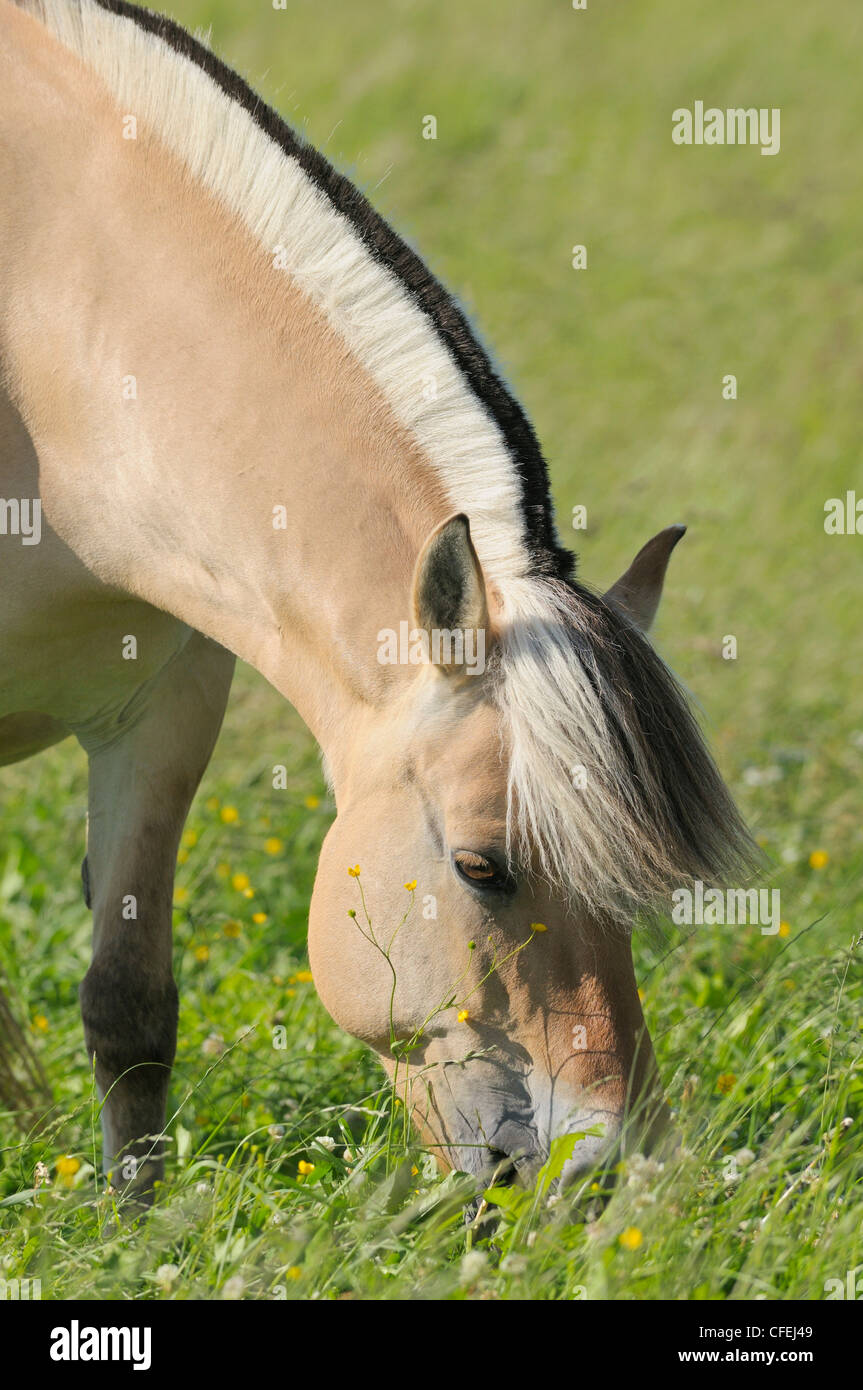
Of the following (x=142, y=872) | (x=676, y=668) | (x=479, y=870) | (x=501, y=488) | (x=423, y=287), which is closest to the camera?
(x=479, y=870)

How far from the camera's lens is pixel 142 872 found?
362 cm

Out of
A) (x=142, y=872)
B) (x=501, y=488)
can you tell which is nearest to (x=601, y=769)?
(x=501, y=488)

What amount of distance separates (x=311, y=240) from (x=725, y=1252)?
2.09m

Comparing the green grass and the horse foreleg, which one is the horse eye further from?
the horse foreleg

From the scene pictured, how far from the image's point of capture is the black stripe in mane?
2682 millimetres

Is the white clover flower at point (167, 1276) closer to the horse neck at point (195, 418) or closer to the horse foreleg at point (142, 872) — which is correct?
the horse neck at point (195, 418)

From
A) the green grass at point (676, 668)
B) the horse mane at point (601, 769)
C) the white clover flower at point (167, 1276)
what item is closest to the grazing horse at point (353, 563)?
the horse mane at point (601, 769)

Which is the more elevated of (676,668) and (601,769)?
(676,668)

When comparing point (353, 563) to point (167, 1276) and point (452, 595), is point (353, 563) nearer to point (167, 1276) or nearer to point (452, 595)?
point (452, 595)

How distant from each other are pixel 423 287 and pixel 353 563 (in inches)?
23.5

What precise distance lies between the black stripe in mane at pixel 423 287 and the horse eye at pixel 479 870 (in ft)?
1.79

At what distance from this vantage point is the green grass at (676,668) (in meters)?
2.55

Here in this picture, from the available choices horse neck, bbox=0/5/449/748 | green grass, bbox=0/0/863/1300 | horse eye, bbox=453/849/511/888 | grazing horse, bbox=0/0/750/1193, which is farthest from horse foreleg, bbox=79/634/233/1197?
horse eye, bbox=453/849/511/888
